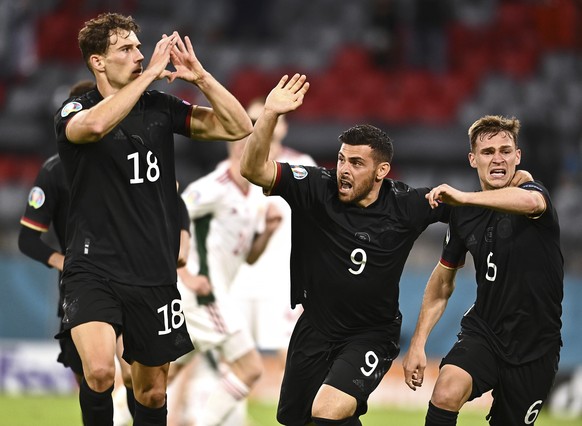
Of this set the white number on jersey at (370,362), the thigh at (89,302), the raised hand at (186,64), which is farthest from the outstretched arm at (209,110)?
the white number on jersey at (370,362)

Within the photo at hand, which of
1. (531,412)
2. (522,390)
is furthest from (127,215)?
(531,412)

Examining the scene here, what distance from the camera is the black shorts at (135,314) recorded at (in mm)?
5660

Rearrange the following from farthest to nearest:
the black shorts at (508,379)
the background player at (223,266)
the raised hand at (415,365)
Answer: the background player at (223,266)
the raised hand at (415,365)
the black shorts at (508,379)

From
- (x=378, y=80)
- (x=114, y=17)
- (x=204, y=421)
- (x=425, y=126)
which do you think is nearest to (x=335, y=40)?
(x=378, y=80)

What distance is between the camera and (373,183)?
6184 millimetres

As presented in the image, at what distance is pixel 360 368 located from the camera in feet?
19.5

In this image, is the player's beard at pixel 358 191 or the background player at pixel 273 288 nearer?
the player's beard at pixel 358 191

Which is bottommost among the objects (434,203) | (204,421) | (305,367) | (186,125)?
(204,421)

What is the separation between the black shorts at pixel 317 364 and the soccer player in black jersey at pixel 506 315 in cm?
20

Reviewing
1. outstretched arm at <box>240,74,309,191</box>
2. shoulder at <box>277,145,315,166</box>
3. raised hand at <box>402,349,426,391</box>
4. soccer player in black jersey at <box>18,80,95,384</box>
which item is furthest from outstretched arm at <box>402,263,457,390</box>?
shoulder at <box>277,145,315,166</box>

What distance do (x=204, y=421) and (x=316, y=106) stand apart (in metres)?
10.5

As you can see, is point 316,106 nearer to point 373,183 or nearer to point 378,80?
point 378,80

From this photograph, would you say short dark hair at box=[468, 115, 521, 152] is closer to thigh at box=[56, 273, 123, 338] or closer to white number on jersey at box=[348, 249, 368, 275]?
white number on jersey at box=[348, 249, 368, 275]

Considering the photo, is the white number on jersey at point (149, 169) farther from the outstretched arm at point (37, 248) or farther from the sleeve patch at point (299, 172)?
the outstretched arm at point (37, 248)
